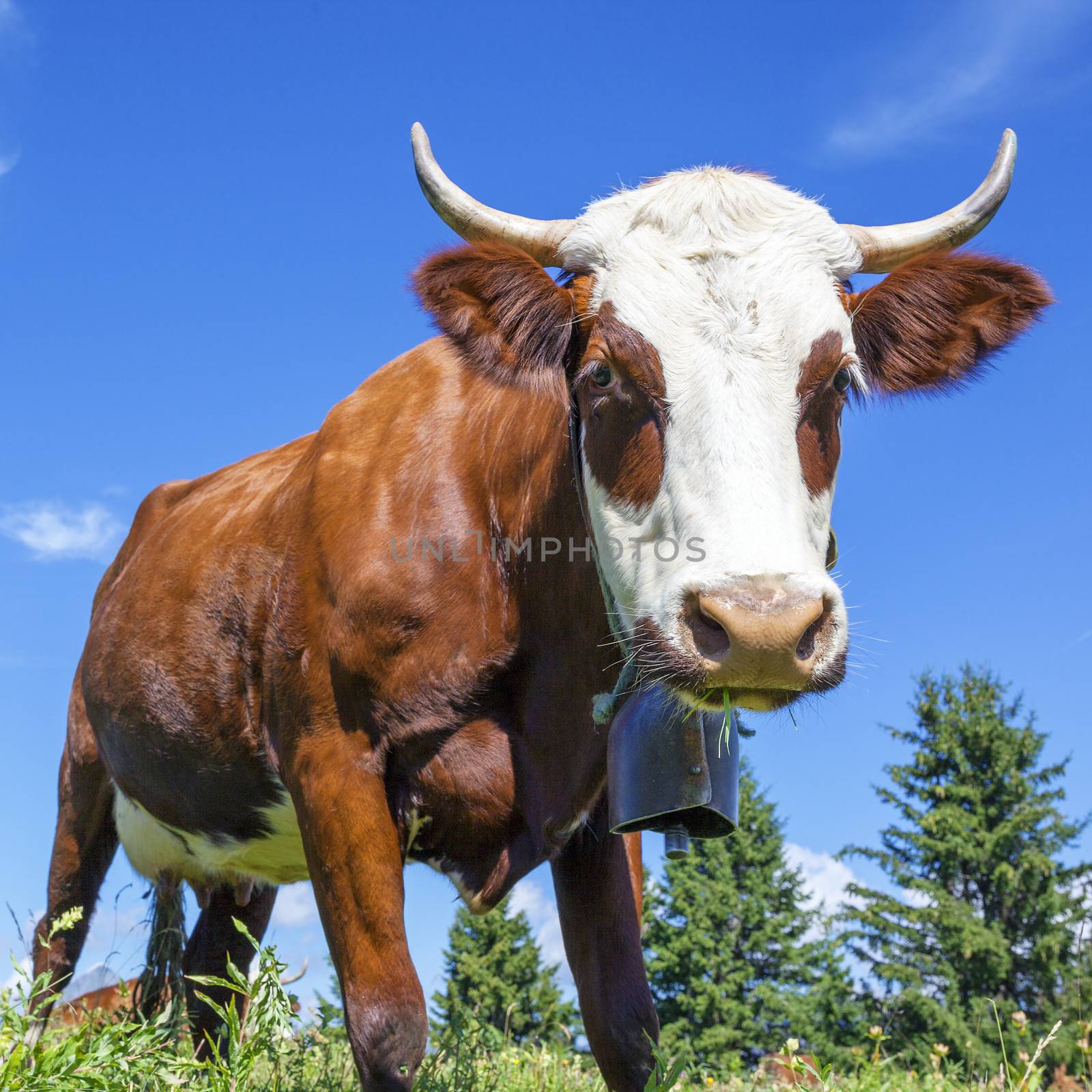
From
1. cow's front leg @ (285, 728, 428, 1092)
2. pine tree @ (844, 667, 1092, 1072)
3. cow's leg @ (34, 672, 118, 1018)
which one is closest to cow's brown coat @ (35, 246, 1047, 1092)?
cow's front leg @ (285, 728, 428, 1092)

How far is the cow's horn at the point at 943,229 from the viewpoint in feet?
13.3

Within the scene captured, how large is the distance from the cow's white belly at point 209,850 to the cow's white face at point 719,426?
2.39m

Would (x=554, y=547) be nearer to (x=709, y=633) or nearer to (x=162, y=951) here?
(x=709, y=633)

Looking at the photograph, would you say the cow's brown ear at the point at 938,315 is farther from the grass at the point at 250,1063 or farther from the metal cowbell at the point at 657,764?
the grass at the point at 250,1063

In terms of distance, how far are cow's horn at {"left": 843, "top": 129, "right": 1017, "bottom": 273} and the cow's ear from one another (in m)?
1.14

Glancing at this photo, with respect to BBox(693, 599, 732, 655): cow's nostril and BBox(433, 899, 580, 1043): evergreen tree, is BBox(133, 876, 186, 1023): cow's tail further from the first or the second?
BBox(433, 899, 580, 1043): evergreen tree

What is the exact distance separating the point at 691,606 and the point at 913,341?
1666 mm

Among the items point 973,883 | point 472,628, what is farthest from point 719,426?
point 973,883

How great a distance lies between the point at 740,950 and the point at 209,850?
32.7 meters

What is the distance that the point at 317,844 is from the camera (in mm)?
3869

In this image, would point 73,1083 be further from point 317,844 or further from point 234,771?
point 234,771

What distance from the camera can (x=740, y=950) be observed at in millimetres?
35344

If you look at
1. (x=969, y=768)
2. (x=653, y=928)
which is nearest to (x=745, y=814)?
(x=653, y=928)

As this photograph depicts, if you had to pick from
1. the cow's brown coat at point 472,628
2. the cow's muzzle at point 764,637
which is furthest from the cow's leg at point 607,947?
the cow's muzzle at point 764,637
